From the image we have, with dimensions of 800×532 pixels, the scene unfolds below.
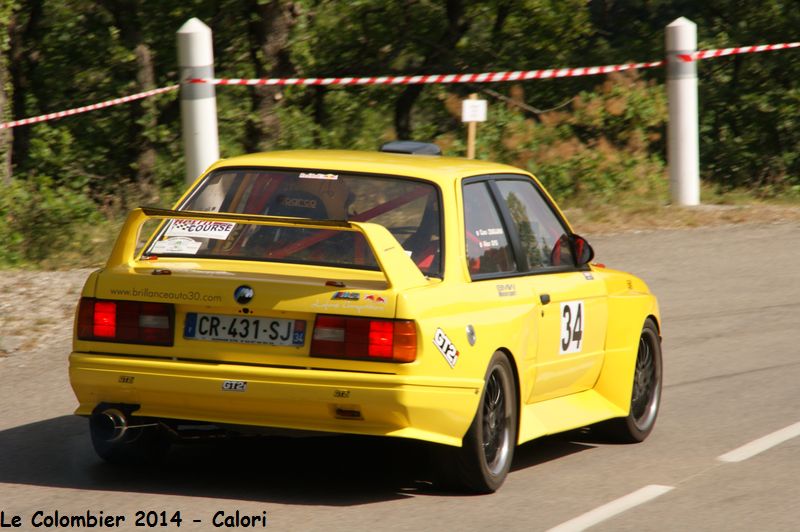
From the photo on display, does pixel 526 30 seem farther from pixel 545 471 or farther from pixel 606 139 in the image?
pixel 545 471

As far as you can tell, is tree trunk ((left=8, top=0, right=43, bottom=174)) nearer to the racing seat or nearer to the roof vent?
the roof vent

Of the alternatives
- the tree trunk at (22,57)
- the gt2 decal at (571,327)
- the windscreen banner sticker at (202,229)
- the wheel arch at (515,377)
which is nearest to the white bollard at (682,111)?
the gt2 decal at (571,327)

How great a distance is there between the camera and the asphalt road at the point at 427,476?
625cm

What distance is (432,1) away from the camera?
88.7 ft

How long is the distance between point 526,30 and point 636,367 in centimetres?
1996

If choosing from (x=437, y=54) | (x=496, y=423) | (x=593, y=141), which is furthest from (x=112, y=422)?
(x=437, y=54)

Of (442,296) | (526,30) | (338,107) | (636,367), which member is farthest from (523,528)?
(526,30)

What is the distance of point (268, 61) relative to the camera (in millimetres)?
22500

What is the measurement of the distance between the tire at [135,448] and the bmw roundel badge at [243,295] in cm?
103

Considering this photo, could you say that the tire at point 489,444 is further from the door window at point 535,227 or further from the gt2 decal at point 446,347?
the door window at point 535,227

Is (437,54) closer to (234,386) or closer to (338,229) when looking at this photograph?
(338,229)

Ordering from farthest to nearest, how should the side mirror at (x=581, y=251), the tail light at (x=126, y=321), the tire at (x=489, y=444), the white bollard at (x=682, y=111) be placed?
the white bollard at (x=682, y=111) → the side mirror at (x=581, y=251) → the tire at (x=489, y=444) → the tail light at (x=126, y=321)

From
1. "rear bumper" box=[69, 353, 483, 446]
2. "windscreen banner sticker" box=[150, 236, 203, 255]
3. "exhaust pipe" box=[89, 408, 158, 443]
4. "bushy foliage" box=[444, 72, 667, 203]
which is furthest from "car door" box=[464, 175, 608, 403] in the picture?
"bushy foliage" box=[444, 72, 667, 203]

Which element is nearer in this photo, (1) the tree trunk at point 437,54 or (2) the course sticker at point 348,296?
(2) the course sticker at point 348,296
